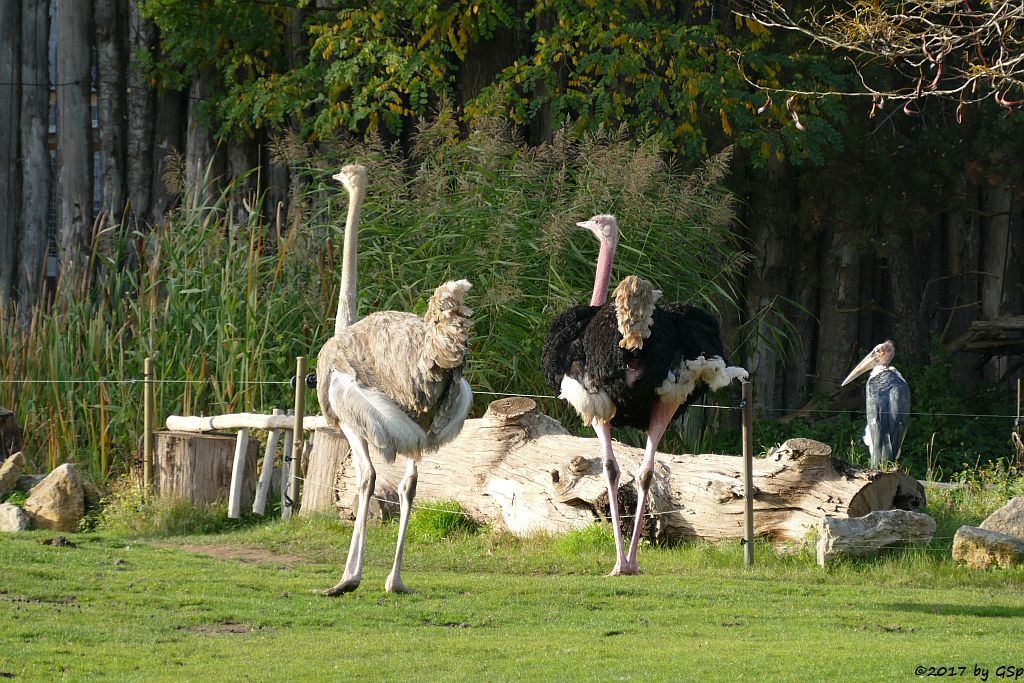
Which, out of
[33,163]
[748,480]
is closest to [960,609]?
[748,480]

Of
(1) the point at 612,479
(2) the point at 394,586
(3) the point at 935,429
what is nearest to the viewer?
(2) the point at 394,586

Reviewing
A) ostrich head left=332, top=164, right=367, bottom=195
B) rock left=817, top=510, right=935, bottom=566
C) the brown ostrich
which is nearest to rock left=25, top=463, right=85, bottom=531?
ostrich head left=332, top=164, right=367, bottom=195

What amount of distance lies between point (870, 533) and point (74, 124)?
10219 mm

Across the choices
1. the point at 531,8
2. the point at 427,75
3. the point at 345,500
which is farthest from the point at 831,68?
the point at 345,500

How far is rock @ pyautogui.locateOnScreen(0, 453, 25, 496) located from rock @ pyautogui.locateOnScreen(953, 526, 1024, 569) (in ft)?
24.1

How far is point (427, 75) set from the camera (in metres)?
15.0

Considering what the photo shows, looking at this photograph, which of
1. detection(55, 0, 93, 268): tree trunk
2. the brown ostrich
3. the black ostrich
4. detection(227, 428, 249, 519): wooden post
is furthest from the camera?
detection(55, 0, 93, 268): tree trunk

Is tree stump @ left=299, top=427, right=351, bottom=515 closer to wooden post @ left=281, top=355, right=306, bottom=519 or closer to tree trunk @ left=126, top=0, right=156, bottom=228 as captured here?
wooden post @ left=281, top=355, right=306, bottom=519

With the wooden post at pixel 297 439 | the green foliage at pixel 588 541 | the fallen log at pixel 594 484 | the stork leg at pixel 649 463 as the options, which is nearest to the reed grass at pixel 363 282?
the wooden post at pixel 297 439

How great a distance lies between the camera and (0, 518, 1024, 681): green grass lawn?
20.4 feet

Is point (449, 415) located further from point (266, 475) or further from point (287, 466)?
point (287, 466)

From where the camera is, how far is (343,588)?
7902 mm

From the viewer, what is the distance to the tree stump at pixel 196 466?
10930 mm

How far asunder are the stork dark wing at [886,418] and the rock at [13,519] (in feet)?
22.0
